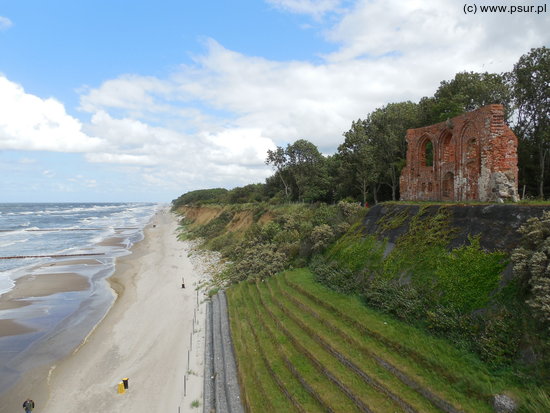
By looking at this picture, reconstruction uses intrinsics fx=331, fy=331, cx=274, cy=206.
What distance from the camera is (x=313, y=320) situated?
51.3ft

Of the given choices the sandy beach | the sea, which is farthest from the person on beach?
the sea

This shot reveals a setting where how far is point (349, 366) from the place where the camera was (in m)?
11.9

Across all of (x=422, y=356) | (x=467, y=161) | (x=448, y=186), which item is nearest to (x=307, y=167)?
(x=448, y=186)

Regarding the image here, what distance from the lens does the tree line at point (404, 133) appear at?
28.5 metres

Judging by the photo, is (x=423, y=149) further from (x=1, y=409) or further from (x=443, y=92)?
(x=1, y=409)

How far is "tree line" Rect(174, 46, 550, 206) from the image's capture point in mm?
28453

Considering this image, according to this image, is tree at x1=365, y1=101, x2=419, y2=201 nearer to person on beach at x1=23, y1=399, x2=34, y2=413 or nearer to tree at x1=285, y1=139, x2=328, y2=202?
tree at x1=285, y1=139, x2=328, y2=202

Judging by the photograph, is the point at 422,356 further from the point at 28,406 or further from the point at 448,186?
the point at 448,186

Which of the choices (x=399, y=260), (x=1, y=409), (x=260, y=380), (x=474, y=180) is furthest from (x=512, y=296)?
(x=1, y=409)

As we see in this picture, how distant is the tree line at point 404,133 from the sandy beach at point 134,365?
919 inches

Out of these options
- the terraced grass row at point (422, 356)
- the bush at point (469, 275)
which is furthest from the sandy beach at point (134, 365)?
the bush at point (469, 275)

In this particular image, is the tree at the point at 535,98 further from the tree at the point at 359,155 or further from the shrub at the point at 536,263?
the shrub at the point at 536,263

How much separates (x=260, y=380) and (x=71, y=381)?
903 centimetres

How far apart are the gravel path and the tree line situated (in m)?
23.4
